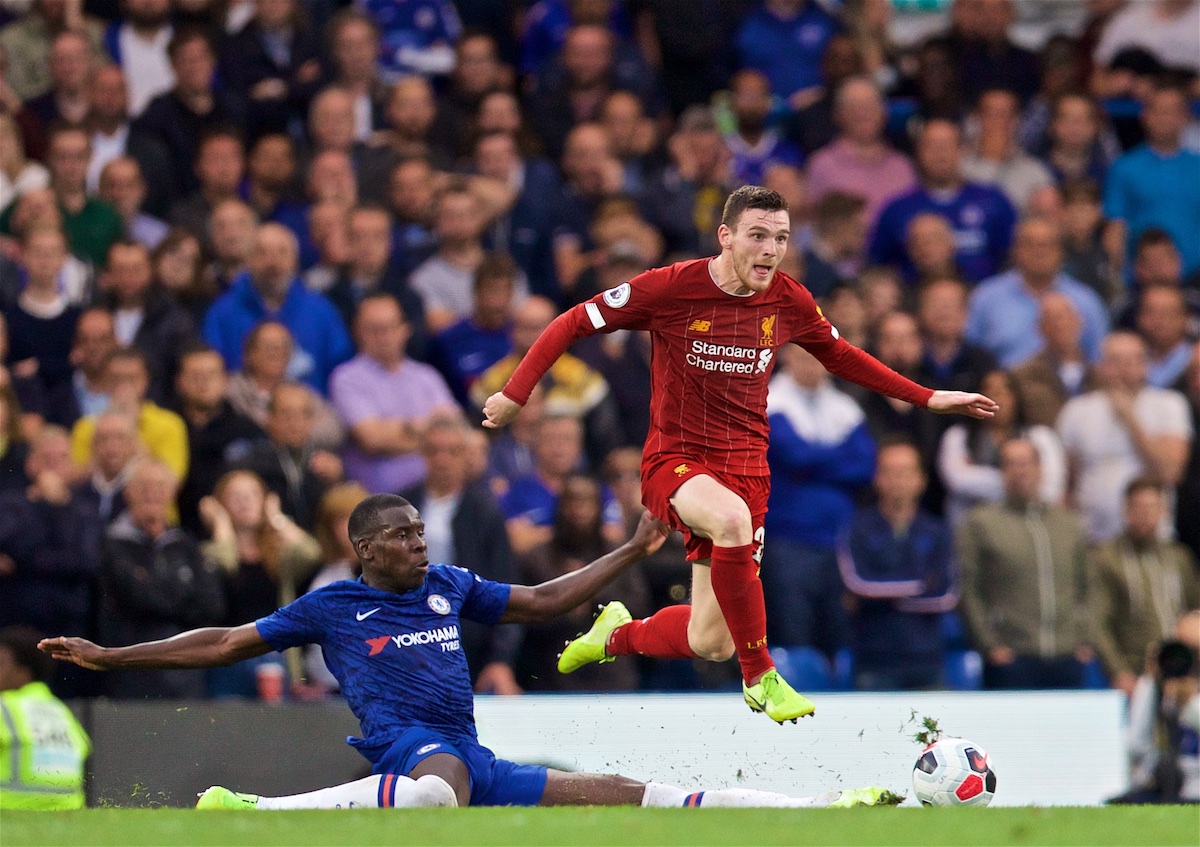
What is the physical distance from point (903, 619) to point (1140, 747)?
160 centimetres

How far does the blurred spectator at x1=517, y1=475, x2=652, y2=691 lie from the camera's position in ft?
38.5

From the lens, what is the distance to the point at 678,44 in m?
16.0

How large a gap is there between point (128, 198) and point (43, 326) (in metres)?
1.32

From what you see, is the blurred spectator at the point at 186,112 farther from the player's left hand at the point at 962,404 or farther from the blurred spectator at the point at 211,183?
the player's left hand at the point at 962,404

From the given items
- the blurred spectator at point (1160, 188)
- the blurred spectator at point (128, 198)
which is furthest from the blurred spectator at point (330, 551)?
the blurred spectator at point (1160, 188)

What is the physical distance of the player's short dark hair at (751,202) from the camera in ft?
27.3

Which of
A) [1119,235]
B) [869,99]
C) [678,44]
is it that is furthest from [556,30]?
[1119,235]

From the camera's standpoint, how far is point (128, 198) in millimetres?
13641

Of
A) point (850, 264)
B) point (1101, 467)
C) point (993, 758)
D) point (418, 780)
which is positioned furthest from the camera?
point (850, 264)

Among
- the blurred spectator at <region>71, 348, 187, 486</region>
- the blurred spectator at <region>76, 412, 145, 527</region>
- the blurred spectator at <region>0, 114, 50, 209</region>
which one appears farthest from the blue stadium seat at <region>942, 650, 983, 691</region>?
the blurred spectator at <region>0, 114, 50, 209</region>

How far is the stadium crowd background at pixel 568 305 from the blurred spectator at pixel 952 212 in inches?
1.2

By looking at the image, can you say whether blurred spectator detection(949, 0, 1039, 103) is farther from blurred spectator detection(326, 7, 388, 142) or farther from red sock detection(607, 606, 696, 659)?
red sock detection(607, 606, 696, 659)

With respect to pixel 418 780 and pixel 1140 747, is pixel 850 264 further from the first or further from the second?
pixel 418 780

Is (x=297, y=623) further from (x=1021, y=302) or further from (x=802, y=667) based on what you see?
(x=1021, y=302)
